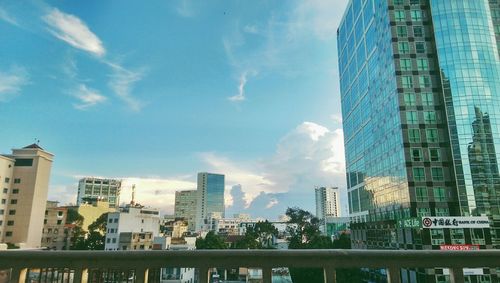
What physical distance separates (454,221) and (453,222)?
218mm

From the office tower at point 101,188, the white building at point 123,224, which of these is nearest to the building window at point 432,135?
the white building at point 123,224

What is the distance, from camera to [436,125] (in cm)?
5712

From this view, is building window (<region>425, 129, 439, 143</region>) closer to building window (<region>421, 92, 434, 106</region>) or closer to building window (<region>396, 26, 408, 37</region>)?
building window (<region>421, 92, 434, 106</region>)

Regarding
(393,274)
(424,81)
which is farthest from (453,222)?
(393,274)

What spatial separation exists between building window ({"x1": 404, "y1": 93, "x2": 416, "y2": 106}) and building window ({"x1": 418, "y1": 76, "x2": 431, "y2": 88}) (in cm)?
260

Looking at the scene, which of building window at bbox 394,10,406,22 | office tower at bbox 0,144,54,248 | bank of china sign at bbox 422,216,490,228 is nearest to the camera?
bank of china sign at bbox 422,216,490,228

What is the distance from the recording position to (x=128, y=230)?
246ft

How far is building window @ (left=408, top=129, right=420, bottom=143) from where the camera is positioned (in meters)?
56.4

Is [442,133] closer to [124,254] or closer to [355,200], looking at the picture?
[355,200]

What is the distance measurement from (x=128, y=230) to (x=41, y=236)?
3014cm

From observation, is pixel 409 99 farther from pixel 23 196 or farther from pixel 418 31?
pixel 23 196

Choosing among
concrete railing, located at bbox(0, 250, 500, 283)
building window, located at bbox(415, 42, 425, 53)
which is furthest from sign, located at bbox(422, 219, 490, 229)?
concrete railing, located at bbox(0, 250, 500, 283)

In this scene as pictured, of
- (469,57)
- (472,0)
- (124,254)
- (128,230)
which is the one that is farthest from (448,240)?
(128,230)

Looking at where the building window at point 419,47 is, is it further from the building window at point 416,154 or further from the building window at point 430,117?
the building window at point 416,154
